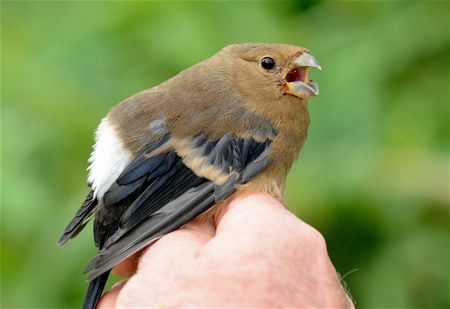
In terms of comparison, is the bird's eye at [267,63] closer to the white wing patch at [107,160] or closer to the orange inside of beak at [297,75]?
the orange inside of beak at [297,75]

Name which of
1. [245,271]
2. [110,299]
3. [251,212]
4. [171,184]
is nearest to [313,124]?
[171,184]

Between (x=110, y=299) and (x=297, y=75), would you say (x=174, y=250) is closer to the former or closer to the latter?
(x=110, y=299)

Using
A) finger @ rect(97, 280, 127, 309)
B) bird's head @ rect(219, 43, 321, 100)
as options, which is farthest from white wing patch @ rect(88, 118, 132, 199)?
bird's head @ rect(219, 43, 321, 100)

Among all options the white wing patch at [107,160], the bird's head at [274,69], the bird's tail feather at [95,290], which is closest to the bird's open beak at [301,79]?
the bird's head at [274,69]

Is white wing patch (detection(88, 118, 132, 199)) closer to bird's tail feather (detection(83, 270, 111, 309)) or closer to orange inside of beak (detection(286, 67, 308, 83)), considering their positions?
Result: bird's tail feather (detection(83, 270, 111, 309))

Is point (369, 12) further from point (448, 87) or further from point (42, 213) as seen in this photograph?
point (42, 213)

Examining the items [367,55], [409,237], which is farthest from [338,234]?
[367,55]
